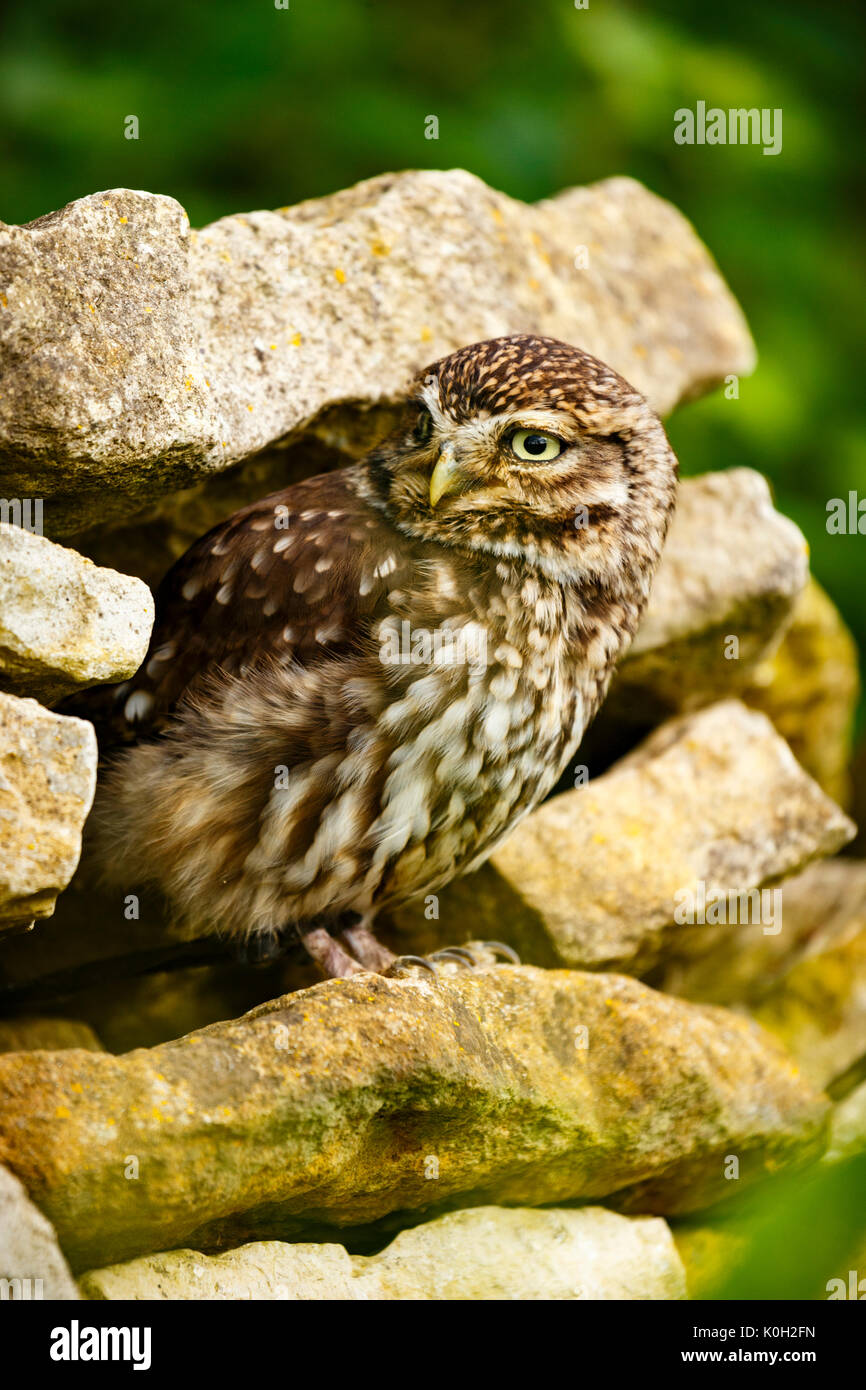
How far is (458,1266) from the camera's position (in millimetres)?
2473

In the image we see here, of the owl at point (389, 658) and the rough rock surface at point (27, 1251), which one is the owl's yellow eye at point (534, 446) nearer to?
the owl at point (389, 658)

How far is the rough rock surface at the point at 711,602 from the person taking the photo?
3586 millimetres

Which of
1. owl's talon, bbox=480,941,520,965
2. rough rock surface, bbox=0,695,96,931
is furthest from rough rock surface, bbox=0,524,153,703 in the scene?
owl's talon, bbox=480,941,520,965

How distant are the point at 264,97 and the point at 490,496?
2.27 meters

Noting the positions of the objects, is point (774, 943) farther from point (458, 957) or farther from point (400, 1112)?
point (400, 1112)

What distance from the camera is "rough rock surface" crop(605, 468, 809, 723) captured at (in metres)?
3.59

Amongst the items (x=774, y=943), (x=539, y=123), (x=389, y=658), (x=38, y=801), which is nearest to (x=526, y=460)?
(x=389, y=658)

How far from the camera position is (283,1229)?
2.35m

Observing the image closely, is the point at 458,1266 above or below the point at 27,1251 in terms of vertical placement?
below

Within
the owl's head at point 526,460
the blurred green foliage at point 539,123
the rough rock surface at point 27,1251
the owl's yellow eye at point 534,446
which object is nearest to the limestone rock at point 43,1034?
the rough rock surface at point 27,1251

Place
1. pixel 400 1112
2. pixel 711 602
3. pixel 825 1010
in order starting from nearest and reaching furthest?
pixel 400 1112, pixel 711 602, pixel 825 1010

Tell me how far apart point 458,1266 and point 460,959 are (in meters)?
0.70

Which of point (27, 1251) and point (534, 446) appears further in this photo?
point (534, 446)

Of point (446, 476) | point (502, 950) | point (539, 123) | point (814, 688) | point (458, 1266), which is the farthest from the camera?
point (539, 123)
